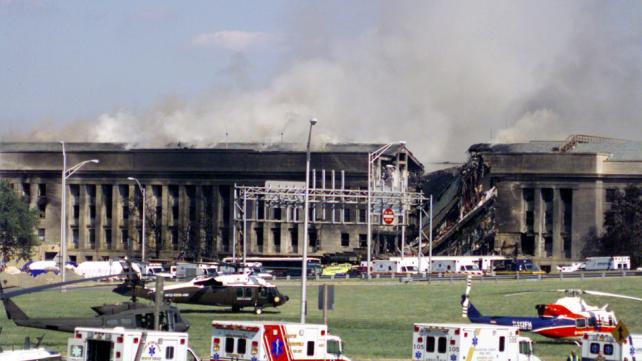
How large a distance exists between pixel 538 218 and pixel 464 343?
108214mm

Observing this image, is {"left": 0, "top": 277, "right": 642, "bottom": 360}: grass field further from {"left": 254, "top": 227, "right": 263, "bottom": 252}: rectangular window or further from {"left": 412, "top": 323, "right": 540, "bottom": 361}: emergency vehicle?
{"left": 254, "top": 227, "right": 263, "bottom": 252}: rectangular window

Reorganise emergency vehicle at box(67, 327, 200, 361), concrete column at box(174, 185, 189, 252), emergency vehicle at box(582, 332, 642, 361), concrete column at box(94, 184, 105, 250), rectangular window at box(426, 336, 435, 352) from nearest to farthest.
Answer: emergency vehicle at box(67, 327, 200, 361) → rectangular window at box(426, 336, 435, 352) → emergency vehicle at box(582, 332, 642, 361) → concrete column at box(174, 185, 189, 252) → concrete column at box(94, 184, 105, 250)

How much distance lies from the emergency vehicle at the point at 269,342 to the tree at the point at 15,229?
106 m

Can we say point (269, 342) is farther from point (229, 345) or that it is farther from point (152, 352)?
point (152, 352)

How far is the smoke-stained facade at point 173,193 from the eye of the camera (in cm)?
15625

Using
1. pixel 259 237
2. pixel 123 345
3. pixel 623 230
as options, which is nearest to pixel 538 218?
pixel 623 230

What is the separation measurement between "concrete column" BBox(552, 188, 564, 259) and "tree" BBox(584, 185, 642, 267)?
335 centimetres

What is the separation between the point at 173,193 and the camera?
163 meters

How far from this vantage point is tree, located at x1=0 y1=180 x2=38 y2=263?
150 m

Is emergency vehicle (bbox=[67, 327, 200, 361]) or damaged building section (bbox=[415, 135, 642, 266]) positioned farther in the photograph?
damaged building section (bbox=[415, 135, 642, 266])

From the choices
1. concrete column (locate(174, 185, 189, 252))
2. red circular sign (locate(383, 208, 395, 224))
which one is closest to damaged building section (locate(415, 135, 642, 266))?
red circular sign (locate(383, 208, 395, 224))

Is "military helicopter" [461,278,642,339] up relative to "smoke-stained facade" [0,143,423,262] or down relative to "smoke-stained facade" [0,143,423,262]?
down

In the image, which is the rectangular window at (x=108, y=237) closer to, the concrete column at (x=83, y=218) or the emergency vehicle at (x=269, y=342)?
the concrete column at (x=83, y=218)

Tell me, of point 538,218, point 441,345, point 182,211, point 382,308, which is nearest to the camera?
point 441,345
